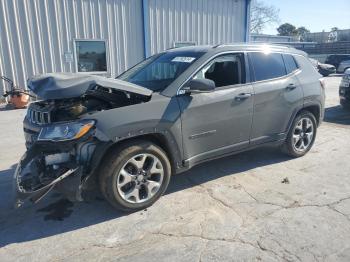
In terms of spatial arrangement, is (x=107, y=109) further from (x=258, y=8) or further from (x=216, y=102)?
(x=258, y=8)

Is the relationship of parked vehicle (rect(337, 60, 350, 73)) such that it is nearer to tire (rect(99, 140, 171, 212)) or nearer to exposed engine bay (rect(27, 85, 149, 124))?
tire (rect(99, 140, 171, 212))

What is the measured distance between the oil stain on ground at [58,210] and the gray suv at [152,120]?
1.67 ft

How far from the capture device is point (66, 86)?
339 centimetres

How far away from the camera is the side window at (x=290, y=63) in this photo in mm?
5174

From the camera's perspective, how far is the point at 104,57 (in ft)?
41.8

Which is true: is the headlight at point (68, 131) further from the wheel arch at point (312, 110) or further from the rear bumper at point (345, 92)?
the rear bumper at point (345, 92)

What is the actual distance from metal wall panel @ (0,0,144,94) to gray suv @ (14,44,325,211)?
7.71 metres

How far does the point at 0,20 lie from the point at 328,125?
10.3 metres

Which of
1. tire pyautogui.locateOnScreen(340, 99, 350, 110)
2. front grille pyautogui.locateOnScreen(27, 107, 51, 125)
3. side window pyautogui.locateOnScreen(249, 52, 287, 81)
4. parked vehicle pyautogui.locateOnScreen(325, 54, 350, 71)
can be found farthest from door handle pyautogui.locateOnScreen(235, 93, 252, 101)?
parked vehicle pyautogui.locateOnScreen(325, 54, 350, 71)

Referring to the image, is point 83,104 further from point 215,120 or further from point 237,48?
point 237,48

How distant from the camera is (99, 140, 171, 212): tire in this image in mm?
3502

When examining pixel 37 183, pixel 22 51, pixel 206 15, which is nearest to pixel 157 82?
pixel 37 183

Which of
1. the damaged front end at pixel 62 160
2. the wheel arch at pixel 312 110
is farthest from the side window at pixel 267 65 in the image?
the damaged front end at pixel 62 160

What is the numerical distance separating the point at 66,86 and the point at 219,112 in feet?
6.17
